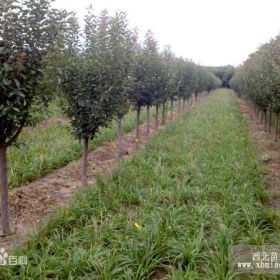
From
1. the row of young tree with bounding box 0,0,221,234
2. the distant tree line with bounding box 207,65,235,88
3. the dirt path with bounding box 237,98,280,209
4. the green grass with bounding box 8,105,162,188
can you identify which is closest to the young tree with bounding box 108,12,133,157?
the row of young tree with bounding box 0,0,221,234

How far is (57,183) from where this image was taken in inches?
280

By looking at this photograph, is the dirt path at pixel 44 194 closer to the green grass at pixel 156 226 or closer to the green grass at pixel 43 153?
the green grass at pixel 43 153

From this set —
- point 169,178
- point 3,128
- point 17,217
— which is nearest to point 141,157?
point 169,178

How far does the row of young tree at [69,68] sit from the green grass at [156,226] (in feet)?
3.48

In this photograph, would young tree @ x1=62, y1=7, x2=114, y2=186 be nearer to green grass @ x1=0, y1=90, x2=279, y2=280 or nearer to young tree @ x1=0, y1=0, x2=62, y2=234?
green grass @ x1=0, y1=90, x2=279, y2=280

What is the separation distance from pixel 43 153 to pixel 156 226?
17.2ft

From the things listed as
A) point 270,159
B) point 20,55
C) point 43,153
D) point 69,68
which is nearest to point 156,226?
point 20,55

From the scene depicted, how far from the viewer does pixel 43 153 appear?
8.77 m

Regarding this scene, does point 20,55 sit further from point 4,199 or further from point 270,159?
point 270,159

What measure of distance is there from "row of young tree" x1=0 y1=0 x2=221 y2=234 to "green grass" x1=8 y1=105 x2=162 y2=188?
2.11ft

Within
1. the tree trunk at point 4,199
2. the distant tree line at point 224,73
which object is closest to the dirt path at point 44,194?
the tree trunk at point 4,199

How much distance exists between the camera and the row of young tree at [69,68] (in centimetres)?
405

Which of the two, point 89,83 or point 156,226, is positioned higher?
point 89,83

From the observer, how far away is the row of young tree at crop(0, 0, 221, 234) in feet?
13.3
